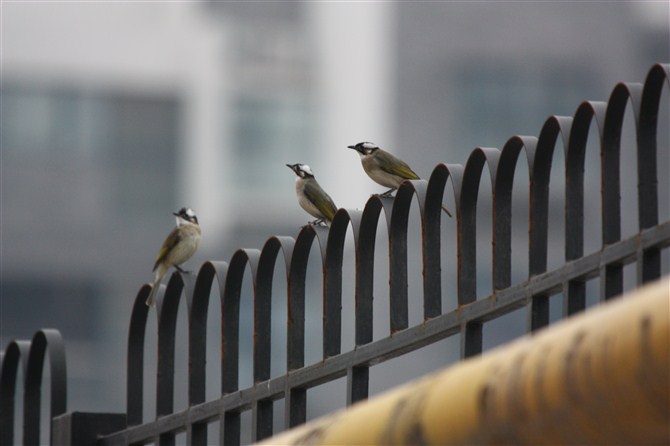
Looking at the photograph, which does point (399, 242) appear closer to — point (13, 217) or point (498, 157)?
point (498, 157)

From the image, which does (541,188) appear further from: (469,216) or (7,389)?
(7,389)

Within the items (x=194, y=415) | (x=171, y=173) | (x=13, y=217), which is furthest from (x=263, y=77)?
(x=194, y=415)

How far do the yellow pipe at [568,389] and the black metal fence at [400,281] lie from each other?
2.44 ft

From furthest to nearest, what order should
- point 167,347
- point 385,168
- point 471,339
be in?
1. point 385,168
2. point 167,347
3. point 471,339

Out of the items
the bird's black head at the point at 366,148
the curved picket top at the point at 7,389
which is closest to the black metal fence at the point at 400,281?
the curved picket top at the point at 7,389

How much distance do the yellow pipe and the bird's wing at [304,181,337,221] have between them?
5.74m

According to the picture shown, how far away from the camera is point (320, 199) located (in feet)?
26.9

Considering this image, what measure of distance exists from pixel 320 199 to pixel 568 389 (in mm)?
6266

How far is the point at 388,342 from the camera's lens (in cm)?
364

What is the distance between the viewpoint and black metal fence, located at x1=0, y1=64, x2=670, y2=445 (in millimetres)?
2992

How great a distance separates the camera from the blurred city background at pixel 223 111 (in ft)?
159

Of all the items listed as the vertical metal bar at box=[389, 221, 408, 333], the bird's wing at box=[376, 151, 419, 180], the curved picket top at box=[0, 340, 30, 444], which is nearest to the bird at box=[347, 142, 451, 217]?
the bird's wing at box=[376, 151, 419, 180]

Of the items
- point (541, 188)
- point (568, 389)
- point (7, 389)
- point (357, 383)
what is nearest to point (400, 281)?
point (357, 383)

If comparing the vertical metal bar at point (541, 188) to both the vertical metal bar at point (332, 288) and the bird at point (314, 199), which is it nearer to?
the vertical metal bar at point (332, 288)
